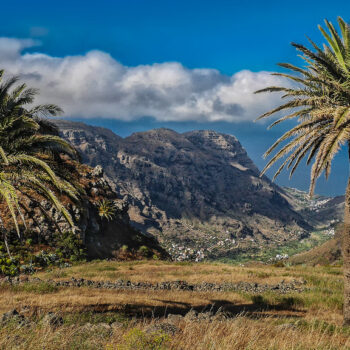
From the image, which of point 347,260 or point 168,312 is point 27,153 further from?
point 347,260

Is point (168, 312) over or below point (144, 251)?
over

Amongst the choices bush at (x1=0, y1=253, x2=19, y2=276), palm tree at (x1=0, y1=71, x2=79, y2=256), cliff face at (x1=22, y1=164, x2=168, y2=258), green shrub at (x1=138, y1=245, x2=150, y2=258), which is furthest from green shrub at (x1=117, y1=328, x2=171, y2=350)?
green shrub at (x1=138, y1=245, x2=150, y2=258)

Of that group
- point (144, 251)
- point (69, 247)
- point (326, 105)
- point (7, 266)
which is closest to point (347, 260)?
point (326, 105)

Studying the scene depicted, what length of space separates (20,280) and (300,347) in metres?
20.7

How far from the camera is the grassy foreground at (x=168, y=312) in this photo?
18.2ft

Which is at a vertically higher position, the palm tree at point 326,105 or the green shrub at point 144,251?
the palm tree at point 326,105

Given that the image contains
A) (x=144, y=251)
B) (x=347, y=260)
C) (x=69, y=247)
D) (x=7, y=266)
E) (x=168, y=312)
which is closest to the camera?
(x=347, y=260)

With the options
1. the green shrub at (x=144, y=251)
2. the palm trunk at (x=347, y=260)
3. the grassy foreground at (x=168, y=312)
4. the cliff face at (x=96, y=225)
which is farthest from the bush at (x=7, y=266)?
the palm trunk at (x=347, y=260)

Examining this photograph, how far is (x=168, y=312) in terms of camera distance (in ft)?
46.6

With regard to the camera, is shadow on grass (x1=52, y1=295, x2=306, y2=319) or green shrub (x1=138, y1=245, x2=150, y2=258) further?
green shrub (x1=138, y1=245, x2=150, y2=258)

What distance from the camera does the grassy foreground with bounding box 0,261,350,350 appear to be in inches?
218

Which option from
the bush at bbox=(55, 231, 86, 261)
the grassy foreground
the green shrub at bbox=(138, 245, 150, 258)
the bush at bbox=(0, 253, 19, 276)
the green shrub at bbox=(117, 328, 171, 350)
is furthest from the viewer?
the green shrub at bbox=(138, 245, 150, 258)

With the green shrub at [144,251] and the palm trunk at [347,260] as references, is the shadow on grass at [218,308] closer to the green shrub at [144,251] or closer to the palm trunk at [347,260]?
the palm trunk at [347,260]

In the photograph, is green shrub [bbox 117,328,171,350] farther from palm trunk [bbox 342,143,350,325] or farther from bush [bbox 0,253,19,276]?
bush [bbox 0,253,19,276]
